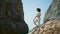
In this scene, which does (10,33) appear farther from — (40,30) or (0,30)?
(40,30)

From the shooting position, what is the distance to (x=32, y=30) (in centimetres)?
1148

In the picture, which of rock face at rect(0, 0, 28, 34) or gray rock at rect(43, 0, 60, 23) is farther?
gray rock at rect(43, 0, 60, 23)

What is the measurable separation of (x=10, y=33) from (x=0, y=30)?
2.62 ft

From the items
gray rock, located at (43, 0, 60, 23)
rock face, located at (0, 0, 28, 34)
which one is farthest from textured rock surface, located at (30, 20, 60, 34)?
gray rock, located at (43, 0, 60, 23)

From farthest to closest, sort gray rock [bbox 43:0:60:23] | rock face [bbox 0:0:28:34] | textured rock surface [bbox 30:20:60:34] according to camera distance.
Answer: gray rock [bbox 43:0:60:23]
textured rock surface [bbox 30:20:60:34]
rock face [bbox 0:0:28:34]

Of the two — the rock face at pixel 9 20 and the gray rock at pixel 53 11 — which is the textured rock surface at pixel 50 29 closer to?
the rock face at pixel 9 20

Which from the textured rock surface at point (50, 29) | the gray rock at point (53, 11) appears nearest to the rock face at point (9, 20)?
the textured rock surface at point (50, 29)

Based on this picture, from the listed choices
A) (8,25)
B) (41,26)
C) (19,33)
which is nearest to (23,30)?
(19,33)

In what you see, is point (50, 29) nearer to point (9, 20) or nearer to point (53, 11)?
point (9, 20)

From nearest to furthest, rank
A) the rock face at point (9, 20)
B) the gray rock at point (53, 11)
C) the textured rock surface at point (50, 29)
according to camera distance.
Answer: the rock face at point (9, 20), the textured rock surface at point (50, 29), the gray rock at point (53, 11)

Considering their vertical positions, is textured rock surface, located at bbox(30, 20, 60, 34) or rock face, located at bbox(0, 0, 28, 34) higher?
rock face, located at bbox(0, 0, 28, 34)

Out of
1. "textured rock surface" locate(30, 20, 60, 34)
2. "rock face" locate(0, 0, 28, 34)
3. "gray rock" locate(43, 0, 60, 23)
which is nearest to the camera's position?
"rock face" locate(0, 0, 28, 34)

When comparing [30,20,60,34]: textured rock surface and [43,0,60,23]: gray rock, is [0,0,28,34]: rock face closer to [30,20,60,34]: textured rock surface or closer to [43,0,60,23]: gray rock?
[30,20,60,34]: textured rock surface

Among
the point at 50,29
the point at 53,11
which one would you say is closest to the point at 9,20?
the point at 50,29
